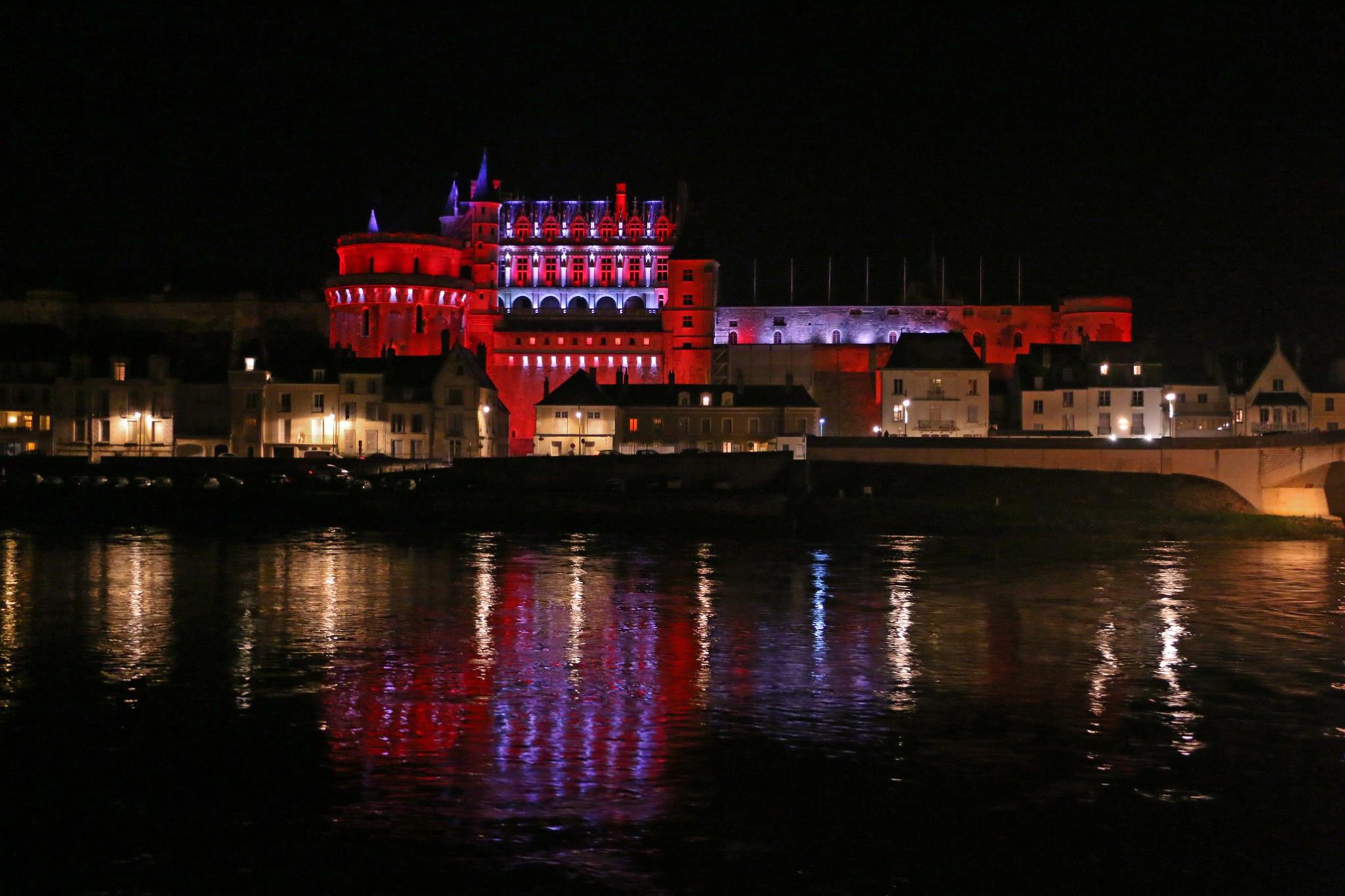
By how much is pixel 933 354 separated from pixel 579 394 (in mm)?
17515

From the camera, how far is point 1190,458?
5234 centimetres

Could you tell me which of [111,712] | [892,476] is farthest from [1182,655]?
[892,476]

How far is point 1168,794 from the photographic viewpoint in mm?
15602

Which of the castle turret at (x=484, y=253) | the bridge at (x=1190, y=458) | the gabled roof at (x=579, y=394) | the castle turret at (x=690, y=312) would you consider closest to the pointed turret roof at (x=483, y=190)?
the castle turret at (x=484, y=253)

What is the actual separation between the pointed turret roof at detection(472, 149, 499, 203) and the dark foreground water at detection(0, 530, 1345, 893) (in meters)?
61.6

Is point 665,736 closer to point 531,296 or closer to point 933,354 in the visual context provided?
point 933,354

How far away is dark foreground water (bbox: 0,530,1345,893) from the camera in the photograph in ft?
44.2

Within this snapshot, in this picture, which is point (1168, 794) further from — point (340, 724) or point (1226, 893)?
point (340, 724)

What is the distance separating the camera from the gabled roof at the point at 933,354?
67.2 metres

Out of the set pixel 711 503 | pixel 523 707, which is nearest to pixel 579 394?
pixel 711 503

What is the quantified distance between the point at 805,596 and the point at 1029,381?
126ft

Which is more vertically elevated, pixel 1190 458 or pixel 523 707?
pixel 1190 458

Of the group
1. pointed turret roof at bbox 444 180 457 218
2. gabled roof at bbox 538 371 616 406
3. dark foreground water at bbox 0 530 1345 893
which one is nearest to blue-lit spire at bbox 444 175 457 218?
pointed turret roof at bbox 444 180 457 218

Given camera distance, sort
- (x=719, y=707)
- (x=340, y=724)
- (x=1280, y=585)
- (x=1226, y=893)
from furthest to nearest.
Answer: (x=1280, y=585) < (x=719, y=707) < (x=340, y=724) < (x=1226, y=893)
